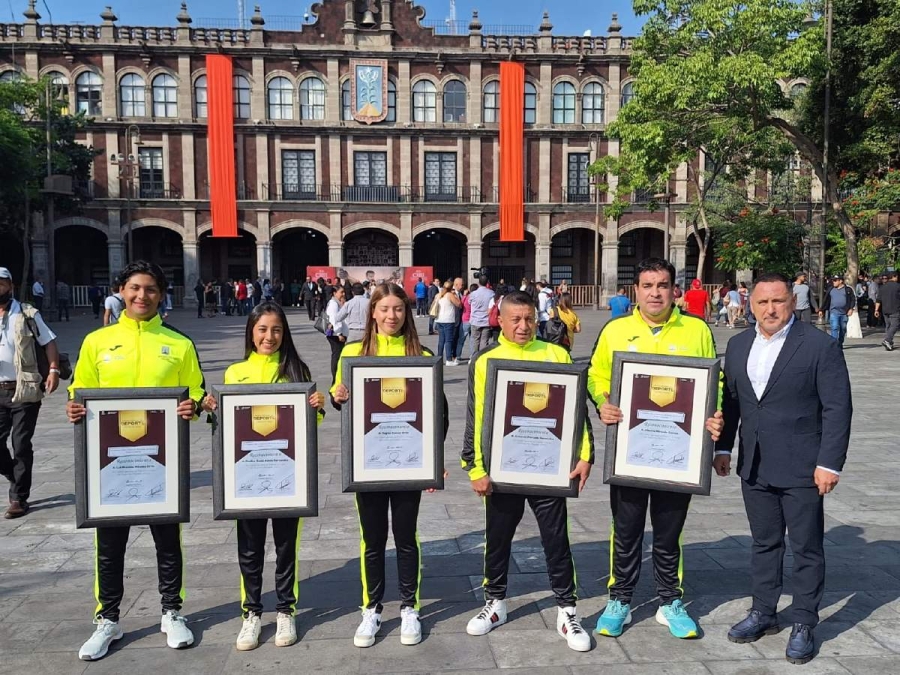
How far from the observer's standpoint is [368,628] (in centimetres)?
369

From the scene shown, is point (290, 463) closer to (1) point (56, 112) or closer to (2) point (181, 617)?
(2) point (181, 617)

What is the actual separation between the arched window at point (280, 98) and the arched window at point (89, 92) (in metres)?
7.51

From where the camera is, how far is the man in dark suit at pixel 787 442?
3543 millimetres

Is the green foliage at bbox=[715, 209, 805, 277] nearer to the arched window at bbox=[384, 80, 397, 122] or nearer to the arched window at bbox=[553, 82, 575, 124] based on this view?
the arched window at bbox=[553, 82, 575, 124]

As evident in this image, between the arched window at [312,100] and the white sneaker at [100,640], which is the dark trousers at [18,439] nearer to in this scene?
the white sneaker at [100,640]

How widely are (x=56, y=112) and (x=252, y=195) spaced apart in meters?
8.54

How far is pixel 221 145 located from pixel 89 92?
6380 millimetres

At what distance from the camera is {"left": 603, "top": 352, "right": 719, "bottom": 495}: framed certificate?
3586 millimetres

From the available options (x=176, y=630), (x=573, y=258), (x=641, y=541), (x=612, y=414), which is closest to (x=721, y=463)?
(x=641, y=541)

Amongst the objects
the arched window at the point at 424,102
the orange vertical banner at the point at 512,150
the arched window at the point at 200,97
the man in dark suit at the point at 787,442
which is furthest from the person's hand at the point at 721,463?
the arched window at the point at 200,97

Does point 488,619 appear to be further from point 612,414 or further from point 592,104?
point 592,104

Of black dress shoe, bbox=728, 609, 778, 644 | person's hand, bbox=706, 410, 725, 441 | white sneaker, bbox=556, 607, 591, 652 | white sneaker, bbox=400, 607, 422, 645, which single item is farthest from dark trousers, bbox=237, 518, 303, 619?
black dress shoe, bbox=728, 609, 778, 644

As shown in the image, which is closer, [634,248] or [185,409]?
[185,409]

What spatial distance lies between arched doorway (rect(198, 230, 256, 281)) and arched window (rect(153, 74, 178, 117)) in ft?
19.9
